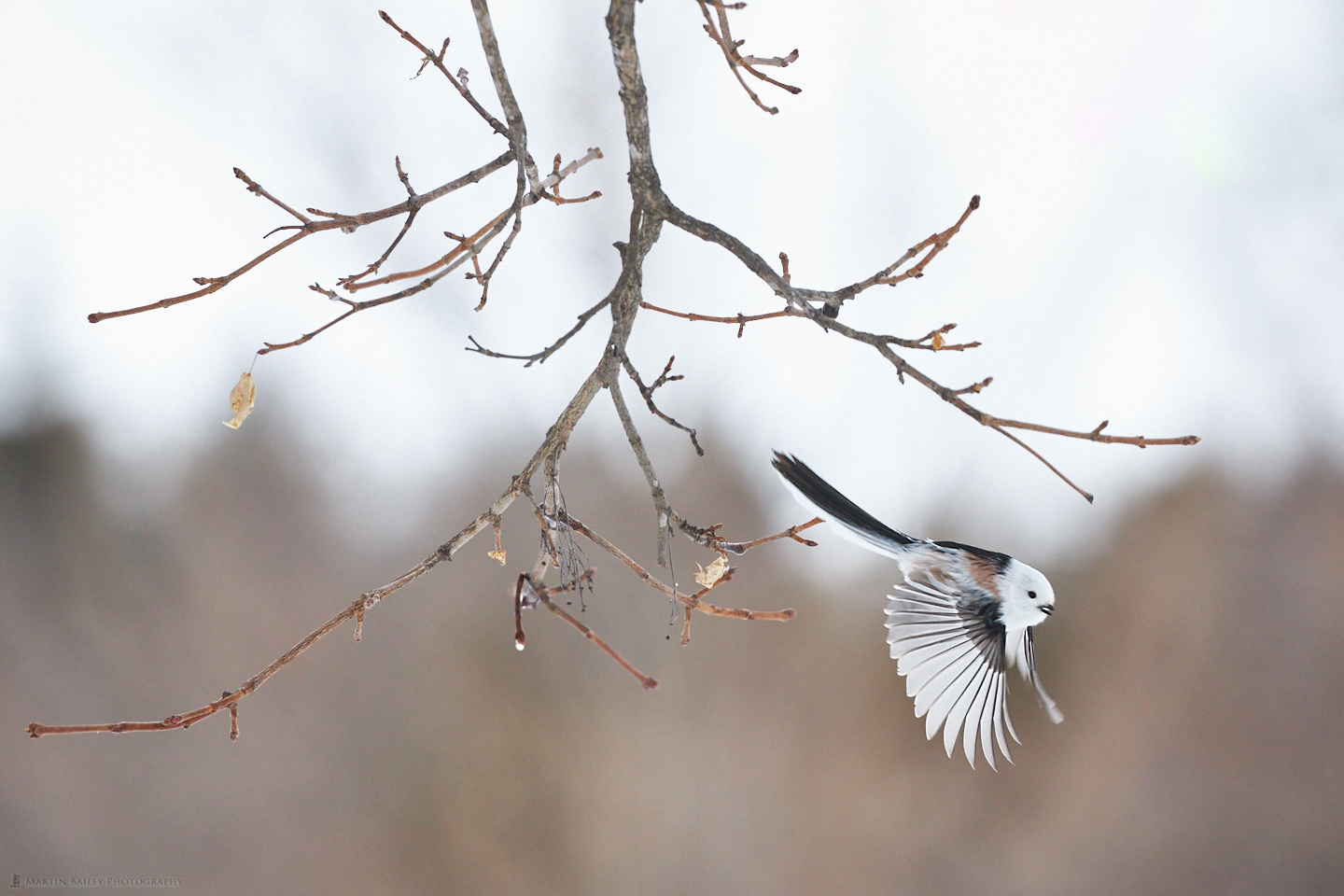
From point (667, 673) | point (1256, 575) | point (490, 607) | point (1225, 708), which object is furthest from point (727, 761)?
point (1256, 575)

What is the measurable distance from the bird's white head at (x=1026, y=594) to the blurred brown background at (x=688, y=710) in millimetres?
2144

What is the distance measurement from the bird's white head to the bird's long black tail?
0.09m

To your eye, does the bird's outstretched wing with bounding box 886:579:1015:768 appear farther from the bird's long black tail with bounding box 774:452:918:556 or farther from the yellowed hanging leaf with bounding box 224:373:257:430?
the yellowed hanging leaf with bounding box 224:373:257:430

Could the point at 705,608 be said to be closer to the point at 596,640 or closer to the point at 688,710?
the point at 596,640

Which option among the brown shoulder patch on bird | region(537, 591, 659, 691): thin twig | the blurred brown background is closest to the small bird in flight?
the brown shoulder patch on bird

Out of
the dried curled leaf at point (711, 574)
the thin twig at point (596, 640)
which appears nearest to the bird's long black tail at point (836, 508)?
the dried curled leaf at point (711, 574)

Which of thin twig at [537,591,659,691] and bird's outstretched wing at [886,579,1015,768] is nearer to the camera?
thin twig at [537,591,659,691]

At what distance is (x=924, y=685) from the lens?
2.01ft

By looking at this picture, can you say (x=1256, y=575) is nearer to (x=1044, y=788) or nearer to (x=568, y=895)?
(x=1044, y=788)

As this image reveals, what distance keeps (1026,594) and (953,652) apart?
115 millimetres

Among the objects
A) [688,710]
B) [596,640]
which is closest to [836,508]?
[596,640]

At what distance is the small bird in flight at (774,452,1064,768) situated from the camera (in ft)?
1.96

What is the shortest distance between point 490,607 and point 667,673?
758 millimetres

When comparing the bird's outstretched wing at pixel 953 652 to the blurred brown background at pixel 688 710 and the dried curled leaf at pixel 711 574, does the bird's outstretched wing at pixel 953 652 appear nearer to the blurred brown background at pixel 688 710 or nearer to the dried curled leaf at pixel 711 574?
the dried curled leaf at pixel 711 574
